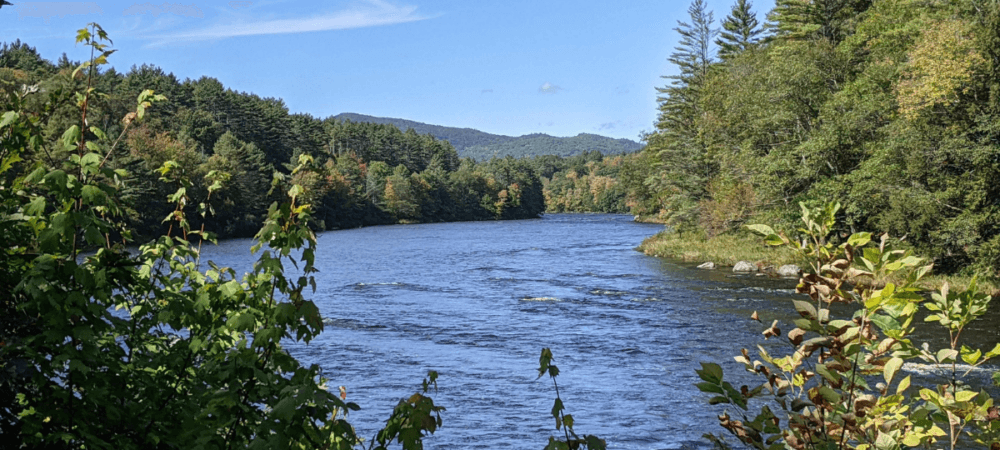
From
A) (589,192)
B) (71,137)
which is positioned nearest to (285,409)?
(71,137)

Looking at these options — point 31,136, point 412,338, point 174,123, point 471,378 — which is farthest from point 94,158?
point 174,123

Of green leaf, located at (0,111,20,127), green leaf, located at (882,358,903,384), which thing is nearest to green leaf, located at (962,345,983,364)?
green leaf, located at (882,358,903,384)

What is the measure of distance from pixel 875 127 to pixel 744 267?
24.2ft

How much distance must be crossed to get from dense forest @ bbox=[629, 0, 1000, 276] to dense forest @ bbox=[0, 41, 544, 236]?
28.0 meters

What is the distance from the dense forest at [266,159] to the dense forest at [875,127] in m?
28.0

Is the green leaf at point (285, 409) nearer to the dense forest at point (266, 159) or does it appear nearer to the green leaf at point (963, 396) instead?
the green leaf at point (963, 396)

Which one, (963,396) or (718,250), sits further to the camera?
(718,250)

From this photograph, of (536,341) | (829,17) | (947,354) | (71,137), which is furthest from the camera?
(829,17)

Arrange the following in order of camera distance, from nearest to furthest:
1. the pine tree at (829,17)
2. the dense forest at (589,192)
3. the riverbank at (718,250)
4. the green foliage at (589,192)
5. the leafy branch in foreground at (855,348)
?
the leafy branch in foreground at (855,348) → the riverbank at (718,250) → the pine tree at (829,17) → the dense forest at (589,192) → the green foliage at (589,192)

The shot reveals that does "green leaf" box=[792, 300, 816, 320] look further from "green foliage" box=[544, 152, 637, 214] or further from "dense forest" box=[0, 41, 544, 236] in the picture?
"green foliage" box=[544, 152, 637, 214]

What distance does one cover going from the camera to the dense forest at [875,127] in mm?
22391

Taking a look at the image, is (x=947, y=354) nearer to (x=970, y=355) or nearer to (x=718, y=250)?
(x=970, y=355)

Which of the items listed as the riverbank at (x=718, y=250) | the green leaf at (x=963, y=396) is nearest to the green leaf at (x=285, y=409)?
the green leaf at (x=963, y=396)

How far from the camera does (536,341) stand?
17875 millimetres
